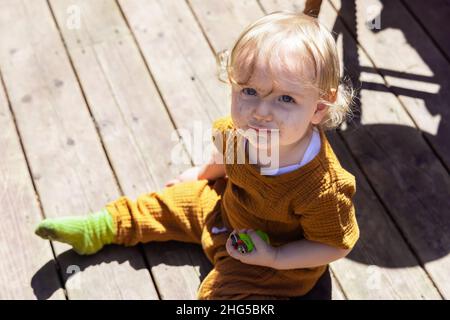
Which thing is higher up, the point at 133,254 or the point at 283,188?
the point at 283,188

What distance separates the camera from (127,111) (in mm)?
1919

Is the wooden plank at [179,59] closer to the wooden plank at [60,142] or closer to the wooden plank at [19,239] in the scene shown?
the wooden plank at [60,142]

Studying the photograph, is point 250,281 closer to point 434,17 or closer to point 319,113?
point 319,113

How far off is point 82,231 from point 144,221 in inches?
6.6

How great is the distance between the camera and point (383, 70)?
1.99 metres

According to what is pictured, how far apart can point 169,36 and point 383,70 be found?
739 mm

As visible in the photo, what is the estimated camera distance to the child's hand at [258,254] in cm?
142

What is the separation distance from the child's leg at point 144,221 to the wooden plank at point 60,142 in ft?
0.21

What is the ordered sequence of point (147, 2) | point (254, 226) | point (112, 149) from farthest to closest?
point (147, 2) → point (112, 149) → point (254, 226)

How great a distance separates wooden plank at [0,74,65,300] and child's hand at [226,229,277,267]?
524 millimetres

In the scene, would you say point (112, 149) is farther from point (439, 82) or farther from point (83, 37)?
point (439, 82)

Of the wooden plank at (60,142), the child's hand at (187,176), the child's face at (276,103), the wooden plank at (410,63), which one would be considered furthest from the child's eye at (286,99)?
the wooden plank at (410,63)
